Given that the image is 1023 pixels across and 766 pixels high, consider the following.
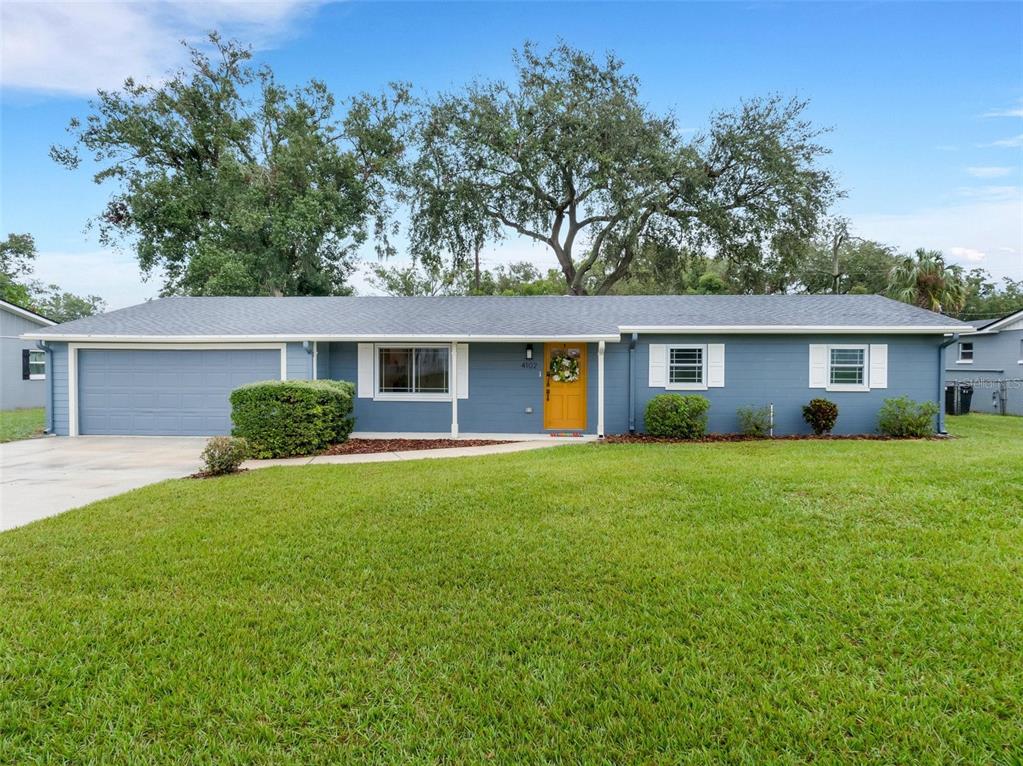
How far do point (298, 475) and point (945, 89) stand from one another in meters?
16.8

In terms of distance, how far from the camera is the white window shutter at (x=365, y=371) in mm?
12141

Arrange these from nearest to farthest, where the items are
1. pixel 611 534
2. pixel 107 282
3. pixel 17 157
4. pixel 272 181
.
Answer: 1. pixel 611 534
2. pixel 17 157
3. pixel 272 181
4. pixel 107 282

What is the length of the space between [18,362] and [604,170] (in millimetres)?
21365

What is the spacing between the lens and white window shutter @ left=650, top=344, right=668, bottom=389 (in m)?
11.7

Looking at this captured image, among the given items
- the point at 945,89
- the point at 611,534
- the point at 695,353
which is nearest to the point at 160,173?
the point at 695,353

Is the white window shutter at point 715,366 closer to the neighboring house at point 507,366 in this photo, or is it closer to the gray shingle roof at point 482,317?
the neighboring house at point 507,366

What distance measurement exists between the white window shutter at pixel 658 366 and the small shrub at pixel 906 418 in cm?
458

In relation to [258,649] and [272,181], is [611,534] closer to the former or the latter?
[258,649]

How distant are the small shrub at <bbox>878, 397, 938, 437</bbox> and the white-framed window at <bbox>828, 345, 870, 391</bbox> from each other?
2.07 ft

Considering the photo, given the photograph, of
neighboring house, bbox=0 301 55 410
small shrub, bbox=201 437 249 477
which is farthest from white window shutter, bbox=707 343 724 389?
neighboring house, bbox=0 301 55 410

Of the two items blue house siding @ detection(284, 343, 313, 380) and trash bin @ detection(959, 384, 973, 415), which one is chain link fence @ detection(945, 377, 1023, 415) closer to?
trash bin @ detection(959, 384, 973, 415)

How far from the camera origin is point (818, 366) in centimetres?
1158

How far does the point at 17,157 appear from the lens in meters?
16.9

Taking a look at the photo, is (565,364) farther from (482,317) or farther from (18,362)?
(18,362)
